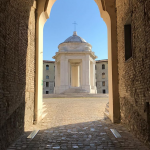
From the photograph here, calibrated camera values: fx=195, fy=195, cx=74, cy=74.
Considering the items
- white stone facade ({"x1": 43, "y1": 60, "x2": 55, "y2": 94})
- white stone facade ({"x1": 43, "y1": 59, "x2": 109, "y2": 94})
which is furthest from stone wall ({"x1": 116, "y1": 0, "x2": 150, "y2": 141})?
white stone facade ({"x1": 43, "y1": 60, "x2": 55, "y2": 94})

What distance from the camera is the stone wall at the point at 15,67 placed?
4887 mm

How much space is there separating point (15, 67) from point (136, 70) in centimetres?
373

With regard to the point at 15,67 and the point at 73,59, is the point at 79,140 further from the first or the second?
the point at 73,59

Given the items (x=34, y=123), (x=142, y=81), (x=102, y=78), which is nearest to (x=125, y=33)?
(x=142, y=81)

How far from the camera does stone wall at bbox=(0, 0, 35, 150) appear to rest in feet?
16.0

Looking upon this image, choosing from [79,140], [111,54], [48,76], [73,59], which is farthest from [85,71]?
[48,76]

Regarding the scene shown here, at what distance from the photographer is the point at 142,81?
17.9 ft

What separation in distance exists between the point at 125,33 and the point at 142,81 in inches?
110

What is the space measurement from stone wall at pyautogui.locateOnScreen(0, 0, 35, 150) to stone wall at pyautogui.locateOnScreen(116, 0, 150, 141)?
3.63 m

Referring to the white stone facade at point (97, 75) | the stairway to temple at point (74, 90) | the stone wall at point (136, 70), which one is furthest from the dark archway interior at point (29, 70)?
the white stone facade at point (97, 75)

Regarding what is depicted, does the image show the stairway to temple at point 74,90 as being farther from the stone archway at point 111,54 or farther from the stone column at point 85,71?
the stone archway at point 111,54

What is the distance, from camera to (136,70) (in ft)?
19.9

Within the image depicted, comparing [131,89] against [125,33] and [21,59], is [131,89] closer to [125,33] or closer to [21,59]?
[125,33]

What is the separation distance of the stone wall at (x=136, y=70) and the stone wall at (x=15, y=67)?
3.63 metres
